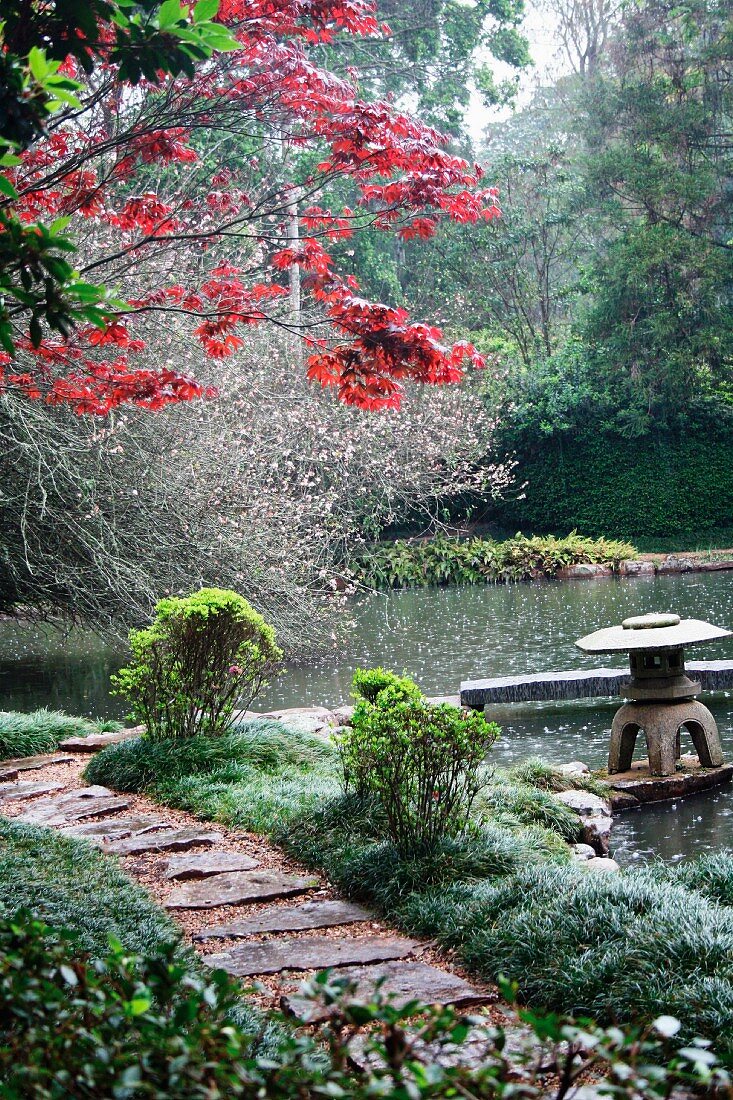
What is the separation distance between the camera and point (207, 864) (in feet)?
14.1

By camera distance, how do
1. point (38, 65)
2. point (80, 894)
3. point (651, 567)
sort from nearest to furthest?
point (38, 65) → point (80, 894) → point (651, 567)

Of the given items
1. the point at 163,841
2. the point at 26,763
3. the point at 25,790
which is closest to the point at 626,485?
the point at 26,763

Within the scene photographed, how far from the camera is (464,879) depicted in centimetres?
383

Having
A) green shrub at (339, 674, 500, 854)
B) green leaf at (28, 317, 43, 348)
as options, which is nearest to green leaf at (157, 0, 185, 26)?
green leaf at (28, 317, 43, 348)

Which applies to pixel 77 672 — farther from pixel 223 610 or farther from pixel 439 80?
pixel 439 80

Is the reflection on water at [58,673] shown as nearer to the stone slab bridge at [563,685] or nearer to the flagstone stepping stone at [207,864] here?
the stone slab bridge at [563,685]

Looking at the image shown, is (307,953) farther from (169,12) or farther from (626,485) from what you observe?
(626,485)

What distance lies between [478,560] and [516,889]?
1722cm

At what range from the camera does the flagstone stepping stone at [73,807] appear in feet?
17.2

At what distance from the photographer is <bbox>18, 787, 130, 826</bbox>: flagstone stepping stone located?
5.25 meters

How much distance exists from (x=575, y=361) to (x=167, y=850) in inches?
824

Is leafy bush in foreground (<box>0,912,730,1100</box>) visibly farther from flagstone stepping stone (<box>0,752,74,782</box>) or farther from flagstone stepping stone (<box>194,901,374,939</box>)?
flagstone stepping stone (<box>0,752,74,782</box>)

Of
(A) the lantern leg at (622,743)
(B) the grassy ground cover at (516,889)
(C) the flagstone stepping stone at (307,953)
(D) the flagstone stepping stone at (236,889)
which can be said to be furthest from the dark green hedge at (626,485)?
(C) the flagstone stepping stone at (307,953)

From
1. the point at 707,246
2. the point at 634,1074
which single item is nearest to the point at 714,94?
the point at 707,246
